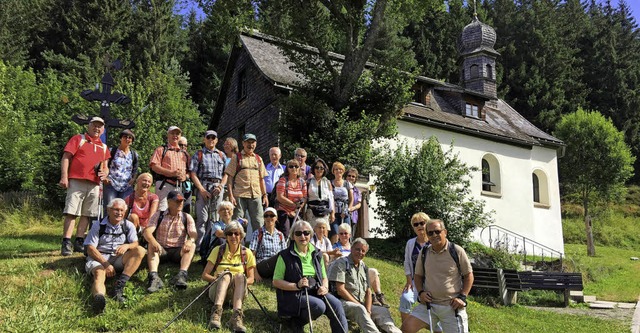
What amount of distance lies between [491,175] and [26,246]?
721 inches

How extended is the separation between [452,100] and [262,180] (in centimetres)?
1663

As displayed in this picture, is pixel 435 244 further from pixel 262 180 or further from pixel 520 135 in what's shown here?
pixel 520 135

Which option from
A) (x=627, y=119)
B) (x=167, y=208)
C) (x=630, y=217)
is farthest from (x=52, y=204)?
(x=627, y=119)

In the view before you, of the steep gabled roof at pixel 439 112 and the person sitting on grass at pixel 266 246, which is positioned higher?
the steep gabled roof at pixel 439 112

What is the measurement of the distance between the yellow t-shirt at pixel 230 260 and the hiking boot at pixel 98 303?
1.23 meters

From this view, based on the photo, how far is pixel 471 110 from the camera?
2378 cm

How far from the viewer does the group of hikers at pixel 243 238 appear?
6.11 meters

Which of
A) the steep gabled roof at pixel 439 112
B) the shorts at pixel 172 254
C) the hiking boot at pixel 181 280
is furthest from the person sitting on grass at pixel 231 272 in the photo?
the steep gabled roof at pixel 439 112

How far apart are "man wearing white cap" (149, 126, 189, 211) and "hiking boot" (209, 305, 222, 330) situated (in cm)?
225

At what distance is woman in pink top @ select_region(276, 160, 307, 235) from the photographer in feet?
27.7

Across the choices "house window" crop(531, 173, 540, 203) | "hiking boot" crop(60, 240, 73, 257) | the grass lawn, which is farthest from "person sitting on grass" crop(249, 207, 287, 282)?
"house window" crop(531, 173, 540, 203)

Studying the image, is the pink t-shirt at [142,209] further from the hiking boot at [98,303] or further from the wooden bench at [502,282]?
the wooden bench at [502,282]

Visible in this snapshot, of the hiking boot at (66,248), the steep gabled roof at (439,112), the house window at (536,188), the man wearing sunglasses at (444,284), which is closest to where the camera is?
the man wearing sunglasses at (444,284)

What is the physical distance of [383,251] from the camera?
14992 mm
